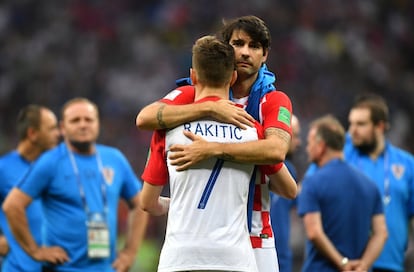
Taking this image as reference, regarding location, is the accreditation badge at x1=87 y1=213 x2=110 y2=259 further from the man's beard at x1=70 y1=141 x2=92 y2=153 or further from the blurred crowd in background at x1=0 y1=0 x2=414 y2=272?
the blurred crowd in background at x1=0 y1=0 x2=414 y2=272

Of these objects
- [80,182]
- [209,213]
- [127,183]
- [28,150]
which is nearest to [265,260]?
[209,213]

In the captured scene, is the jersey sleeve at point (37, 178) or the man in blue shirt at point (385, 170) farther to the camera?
the man in blue shirt at point (385, 170)

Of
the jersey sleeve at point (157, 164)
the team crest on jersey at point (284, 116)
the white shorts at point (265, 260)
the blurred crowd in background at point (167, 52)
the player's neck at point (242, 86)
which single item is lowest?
the white shorts at point (265, 260)

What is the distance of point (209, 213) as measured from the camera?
4.98 meters

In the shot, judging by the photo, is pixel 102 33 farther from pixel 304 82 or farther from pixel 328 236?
pixel 328 236

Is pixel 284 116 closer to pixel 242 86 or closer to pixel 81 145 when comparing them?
pixel 242 86

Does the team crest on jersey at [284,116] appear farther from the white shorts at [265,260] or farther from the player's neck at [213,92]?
the white shorts at [265,260]

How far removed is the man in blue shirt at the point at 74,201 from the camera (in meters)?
8.03

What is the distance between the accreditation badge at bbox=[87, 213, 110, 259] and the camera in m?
8.09

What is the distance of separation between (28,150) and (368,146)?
9.68 feet

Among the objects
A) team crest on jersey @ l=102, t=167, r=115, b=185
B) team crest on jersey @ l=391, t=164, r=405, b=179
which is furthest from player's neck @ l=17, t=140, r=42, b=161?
team crest on jersey @ l=391, t=164, r=405, b=179

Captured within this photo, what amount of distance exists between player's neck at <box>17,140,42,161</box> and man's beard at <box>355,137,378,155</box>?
2.79 m

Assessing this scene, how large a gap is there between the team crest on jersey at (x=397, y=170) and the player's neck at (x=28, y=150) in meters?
3.08

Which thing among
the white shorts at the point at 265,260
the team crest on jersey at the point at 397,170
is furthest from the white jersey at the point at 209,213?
the team crest on jersey at the point at 397,170
